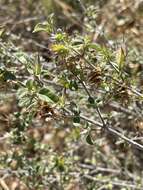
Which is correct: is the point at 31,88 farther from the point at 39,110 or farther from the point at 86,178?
the point at 86,178

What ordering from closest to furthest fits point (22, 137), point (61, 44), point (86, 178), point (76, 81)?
point (61, 44)
point (76, 81)
point (22, 137)
point (86, 178)

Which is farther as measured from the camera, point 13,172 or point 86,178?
point 86,178

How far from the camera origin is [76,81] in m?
1.54

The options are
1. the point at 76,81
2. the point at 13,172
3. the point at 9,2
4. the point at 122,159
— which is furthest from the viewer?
the point at 9,2

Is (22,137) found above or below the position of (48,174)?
above

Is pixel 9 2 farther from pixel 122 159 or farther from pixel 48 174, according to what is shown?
pixel 48 174

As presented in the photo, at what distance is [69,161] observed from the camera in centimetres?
250

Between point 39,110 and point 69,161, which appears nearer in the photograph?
point 39,110

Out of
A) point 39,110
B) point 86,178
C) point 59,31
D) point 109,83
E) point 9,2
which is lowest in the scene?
point 86,178

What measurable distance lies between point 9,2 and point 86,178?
2.17 metres

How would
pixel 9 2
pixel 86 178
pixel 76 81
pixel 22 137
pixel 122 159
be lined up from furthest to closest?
1. pixel 9 2
2. pixel 122 159
3. pixel 86 178
4. pixel 22 137
5. pixel 76 81

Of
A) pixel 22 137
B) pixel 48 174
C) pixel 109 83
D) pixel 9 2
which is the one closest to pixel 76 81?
pixel 109 83

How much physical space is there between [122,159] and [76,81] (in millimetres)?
1848

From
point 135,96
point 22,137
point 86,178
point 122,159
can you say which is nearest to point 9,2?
point 122,159
